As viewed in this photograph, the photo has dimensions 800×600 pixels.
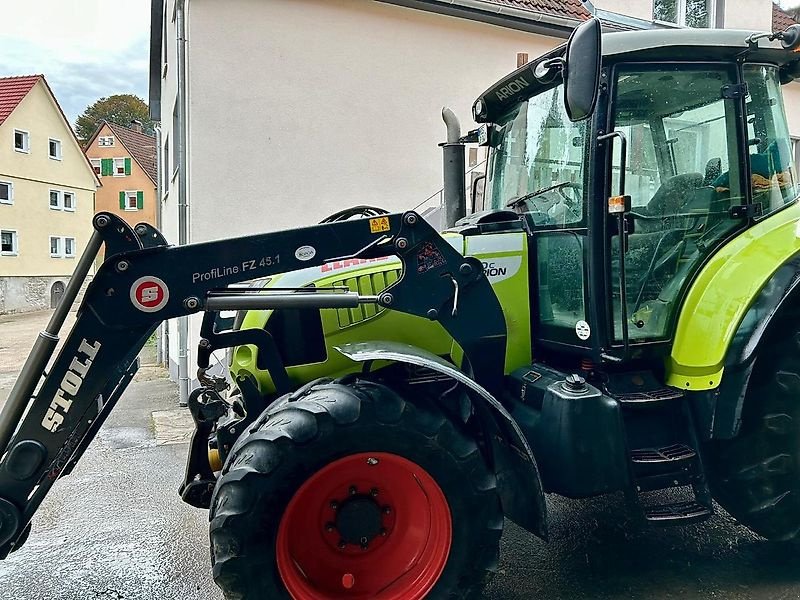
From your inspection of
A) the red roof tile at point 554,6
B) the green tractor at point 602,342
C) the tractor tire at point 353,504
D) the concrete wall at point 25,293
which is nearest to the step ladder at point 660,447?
the green tractor at point 602,342

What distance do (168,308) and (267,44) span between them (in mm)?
5871

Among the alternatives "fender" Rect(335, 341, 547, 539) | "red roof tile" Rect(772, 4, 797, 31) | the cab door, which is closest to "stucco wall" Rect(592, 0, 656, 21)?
"red roof tile" Rect(772, 4, 797, 31)

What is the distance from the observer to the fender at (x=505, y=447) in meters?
2.75

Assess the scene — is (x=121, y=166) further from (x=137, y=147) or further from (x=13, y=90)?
(x=13, y=90)

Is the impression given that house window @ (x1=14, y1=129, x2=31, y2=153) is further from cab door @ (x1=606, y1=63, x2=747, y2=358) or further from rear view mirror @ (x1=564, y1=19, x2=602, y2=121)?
rear view mirror @ (x1=564, y1=19, x2=602, y2=121)

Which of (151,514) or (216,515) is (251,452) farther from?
(151,514)

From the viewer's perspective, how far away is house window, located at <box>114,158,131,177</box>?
39.7 metres

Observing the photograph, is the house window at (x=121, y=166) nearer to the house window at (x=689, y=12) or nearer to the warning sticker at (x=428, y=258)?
the house window at (x=689, y=12)

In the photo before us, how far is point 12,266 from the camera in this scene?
1003 inches

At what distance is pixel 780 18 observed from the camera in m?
13.6

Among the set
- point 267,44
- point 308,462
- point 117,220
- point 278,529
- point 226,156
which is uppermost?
point 267,44

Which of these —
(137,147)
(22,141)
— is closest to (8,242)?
(22,141)

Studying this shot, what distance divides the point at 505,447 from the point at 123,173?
41.0 metres

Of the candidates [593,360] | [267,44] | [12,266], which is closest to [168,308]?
[593,360]
